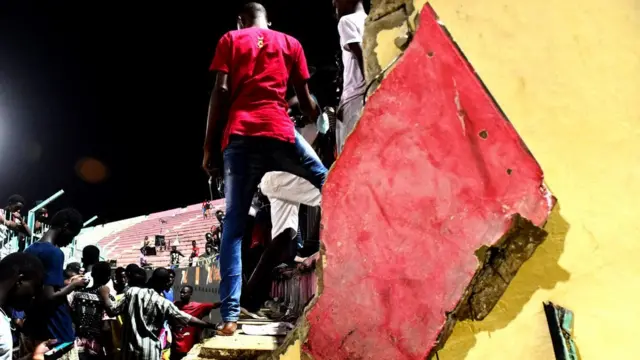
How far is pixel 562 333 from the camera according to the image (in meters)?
1.58

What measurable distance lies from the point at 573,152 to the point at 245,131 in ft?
4.99

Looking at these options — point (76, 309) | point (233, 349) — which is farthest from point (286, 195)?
point (76, 309)

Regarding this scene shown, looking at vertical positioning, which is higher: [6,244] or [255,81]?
[255,81]

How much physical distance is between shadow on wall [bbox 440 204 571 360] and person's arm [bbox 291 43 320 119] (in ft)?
5.46

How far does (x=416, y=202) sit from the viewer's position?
1.75 meters

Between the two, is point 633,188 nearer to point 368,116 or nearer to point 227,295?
point 368,116

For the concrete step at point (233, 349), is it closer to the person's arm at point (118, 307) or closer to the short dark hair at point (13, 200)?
the person's arm at point (118, 307)

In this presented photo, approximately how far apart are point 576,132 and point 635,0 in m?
0.53

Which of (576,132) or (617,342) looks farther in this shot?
(576,132)

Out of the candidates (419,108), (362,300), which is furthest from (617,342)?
(419,108)

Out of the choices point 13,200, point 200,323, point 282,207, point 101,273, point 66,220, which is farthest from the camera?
point 13,200

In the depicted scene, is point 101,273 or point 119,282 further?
point 119,282

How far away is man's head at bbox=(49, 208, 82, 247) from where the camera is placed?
3.68 meters

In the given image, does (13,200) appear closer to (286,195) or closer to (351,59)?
(286,195)
